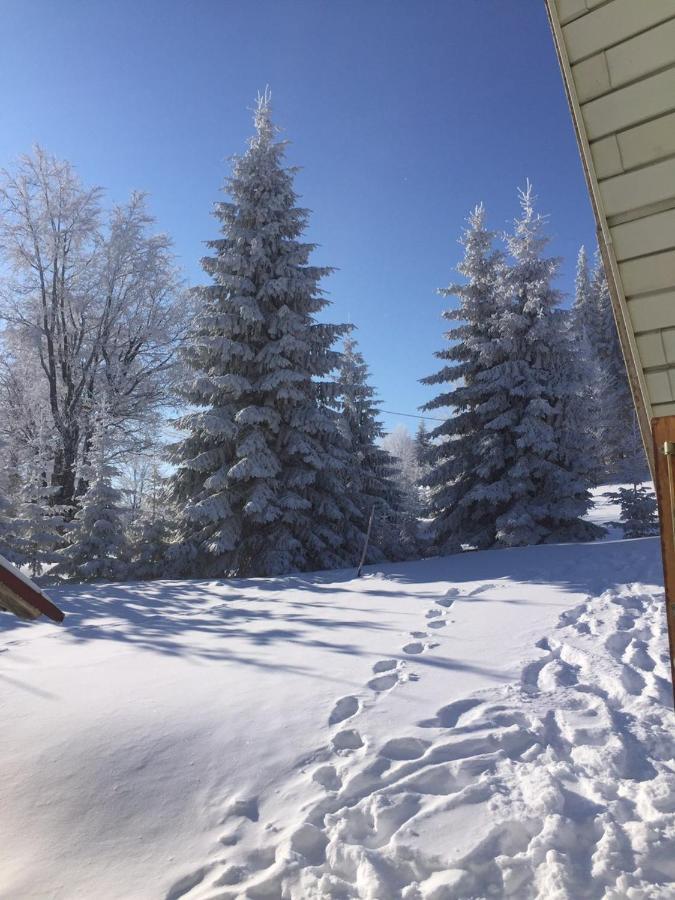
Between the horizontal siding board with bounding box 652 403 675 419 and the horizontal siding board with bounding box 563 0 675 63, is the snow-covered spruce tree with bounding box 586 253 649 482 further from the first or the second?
the horizontal siding board with bounding box 563 0 675 63

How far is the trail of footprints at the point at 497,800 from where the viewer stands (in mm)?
1903

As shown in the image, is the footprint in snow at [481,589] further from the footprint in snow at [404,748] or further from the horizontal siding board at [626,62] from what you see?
the horizontal siding board at [626,62]

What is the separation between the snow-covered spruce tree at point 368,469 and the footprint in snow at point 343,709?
7795mm

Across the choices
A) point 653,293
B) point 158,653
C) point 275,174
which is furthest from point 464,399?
point 653,293

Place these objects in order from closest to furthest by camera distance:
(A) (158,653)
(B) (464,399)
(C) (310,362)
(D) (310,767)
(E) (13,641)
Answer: (D) (310,767) < (A) (158,653) < (E) (13,641) < (C) (310,362) < (B) (464,399)

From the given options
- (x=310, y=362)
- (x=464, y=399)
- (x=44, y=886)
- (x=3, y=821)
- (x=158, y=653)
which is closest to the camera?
(x=44, y=886)

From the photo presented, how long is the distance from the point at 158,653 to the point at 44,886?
102 inches

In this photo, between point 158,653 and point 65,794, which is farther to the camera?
point 158,653

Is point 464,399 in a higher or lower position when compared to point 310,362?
lower

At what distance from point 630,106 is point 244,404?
9381mm

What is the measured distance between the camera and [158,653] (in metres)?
4.61

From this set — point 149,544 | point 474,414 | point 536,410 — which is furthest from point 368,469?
point 149,544

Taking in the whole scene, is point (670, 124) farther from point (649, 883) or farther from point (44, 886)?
point (44, 886)

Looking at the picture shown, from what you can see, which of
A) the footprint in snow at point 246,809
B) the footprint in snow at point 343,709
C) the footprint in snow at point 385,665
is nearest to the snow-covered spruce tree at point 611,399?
the footprint in snow at point 385,665
